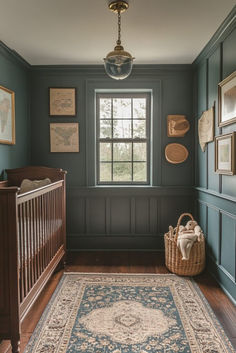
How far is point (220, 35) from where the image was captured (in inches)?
104

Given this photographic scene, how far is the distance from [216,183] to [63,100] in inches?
85.9

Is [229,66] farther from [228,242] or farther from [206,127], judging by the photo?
[228,242]

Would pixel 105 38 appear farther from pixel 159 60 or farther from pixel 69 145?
pixel 69 145

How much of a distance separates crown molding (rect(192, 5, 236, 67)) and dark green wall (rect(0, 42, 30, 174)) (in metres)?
2.11

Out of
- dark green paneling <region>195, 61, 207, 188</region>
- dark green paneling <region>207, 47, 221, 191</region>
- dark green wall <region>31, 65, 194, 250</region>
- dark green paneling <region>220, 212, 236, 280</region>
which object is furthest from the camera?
dark green wall <region>31, 65, 194, 250</region>

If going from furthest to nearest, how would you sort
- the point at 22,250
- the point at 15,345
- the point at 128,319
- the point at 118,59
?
1. the point at 118,59
2. the point at 128,319
3. the point at 22,250
4. the point at 15,345

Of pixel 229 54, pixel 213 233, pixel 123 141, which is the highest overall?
pixel 229 54

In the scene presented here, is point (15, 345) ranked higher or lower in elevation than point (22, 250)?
lower

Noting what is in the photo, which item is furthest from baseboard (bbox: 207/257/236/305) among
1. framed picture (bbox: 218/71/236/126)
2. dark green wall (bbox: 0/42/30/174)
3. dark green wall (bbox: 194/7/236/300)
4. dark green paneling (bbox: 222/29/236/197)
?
dark green wall (bbox: 0/42/30/174)

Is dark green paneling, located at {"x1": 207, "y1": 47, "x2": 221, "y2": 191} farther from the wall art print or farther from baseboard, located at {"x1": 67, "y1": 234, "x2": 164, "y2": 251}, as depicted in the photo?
baseboard, located at {"x1": 67, "y1": 234, "x2": 164, "y2": 251}

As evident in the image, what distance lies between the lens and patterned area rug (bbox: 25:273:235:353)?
178cm

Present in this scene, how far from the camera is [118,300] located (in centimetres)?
236

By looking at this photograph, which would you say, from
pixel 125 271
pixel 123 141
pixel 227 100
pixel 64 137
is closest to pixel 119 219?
pixel 125 271

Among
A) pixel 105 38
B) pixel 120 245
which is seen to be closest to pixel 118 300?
pixel 120 245
